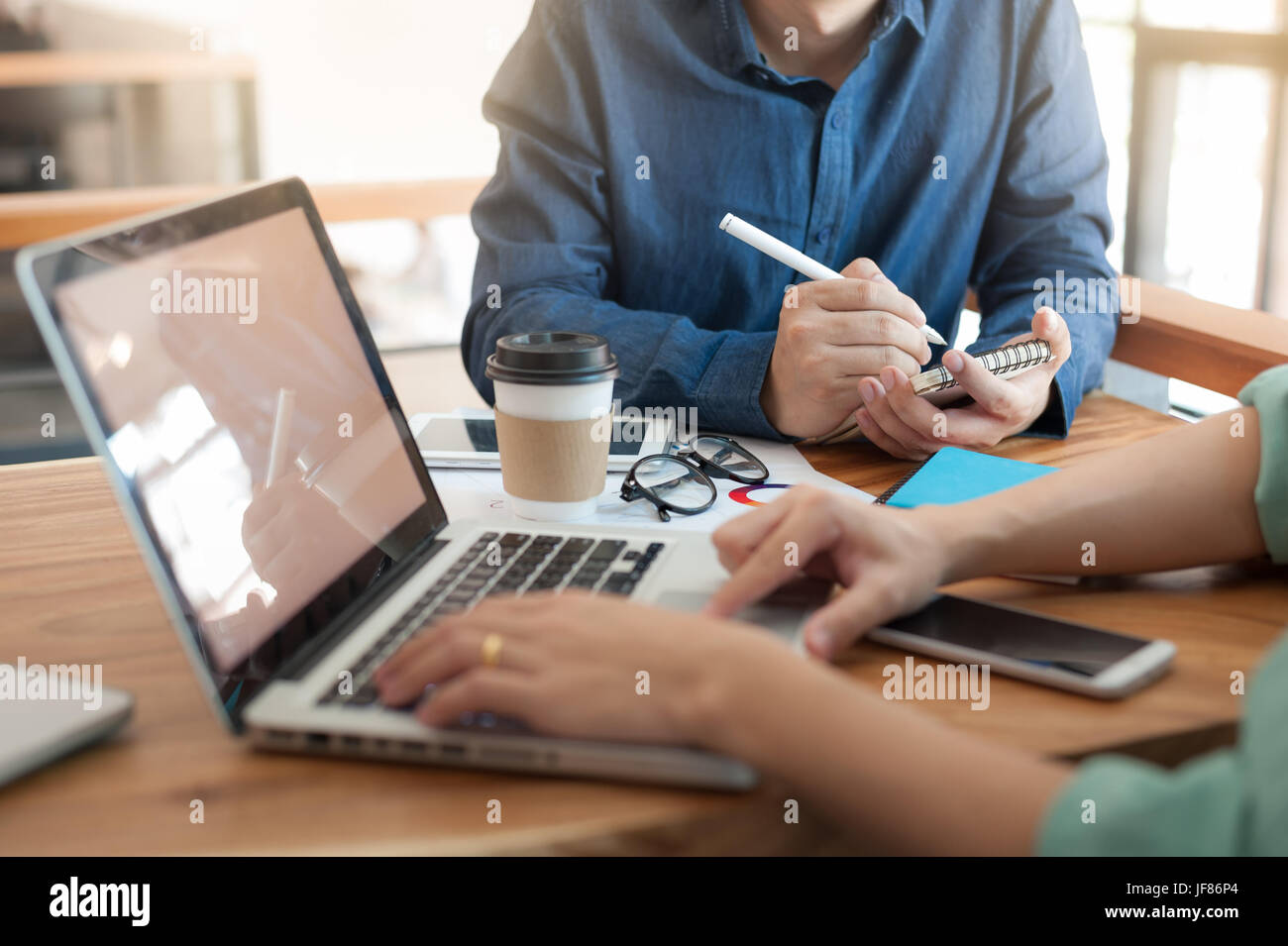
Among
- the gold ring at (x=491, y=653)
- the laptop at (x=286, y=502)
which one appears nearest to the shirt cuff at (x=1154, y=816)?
the laptop at (x=286, y=502)

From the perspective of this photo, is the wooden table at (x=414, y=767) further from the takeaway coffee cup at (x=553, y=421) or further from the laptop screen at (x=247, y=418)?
the takeaway coffee cup at (x=553, y=421)

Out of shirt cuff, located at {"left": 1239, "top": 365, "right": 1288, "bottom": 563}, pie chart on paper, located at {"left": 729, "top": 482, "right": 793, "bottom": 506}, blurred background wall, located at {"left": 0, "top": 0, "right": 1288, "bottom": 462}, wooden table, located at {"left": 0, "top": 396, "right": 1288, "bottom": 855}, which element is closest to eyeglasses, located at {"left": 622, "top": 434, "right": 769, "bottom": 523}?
pie chart on paper, located at {"left": 729, "top": 482, "right": 793, "bottom": 506}

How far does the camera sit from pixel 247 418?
692 millimetres

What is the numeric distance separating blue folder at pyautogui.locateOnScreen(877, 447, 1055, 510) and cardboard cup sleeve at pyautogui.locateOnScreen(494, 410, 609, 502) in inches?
9.0

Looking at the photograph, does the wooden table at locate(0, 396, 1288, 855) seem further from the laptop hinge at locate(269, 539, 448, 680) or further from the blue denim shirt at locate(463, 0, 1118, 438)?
the blue denim shirt at locate(463, 0, 1118, 438)

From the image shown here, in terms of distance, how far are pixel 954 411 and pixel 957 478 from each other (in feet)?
0.47

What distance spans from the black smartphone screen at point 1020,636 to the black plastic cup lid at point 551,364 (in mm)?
305

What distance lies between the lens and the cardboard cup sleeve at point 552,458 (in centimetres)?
87

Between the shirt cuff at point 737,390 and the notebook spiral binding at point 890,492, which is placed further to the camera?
the shirt cuff at point 737,390

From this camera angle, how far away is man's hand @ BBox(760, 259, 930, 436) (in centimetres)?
103
